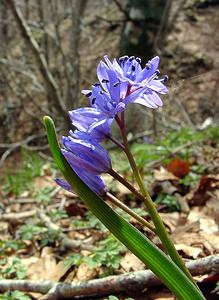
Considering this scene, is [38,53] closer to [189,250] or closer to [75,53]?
[75,53]

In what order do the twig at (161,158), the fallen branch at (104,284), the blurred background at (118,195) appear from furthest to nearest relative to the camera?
the twig at (161,158) < the blurred background at (118,195) < the fallen branch at (104,284)

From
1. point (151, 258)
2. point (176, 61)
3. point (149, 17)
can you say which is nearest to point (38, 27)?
point (149, 17)

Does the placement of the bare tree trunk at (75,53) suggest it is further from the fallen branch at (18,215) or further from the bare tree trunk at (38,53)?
the fallen branch at (18,215)

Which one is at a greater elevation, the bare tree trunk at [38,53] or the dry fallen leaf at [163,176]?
the bare tree trunk at [38,53]

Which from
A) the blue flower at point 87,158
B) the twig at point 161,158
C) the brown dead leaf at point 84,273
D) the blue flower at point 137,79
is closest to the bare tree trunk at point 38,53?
the twig at point 161,158

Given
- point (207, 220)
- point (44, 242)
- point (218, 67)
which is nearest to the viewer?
point (207, 220)

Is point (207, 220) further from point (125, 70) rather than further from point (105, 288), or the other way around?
point (125, 70)
